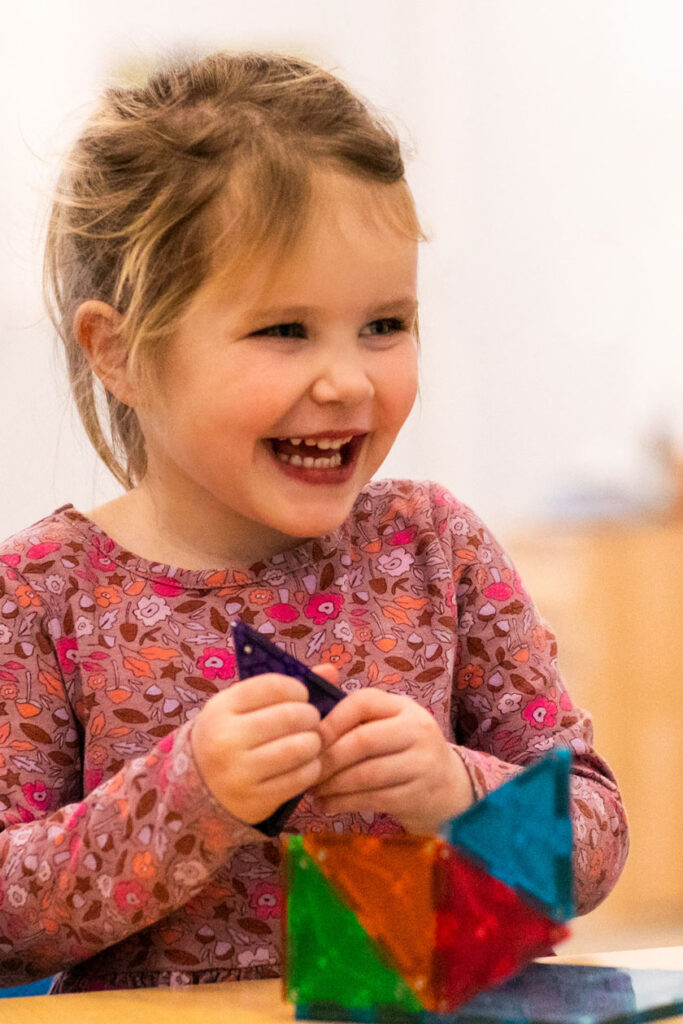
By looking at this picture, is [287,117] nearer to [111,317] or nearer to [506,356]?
[111,317]

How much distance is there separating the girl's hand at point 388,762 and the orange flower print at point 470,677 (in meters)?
0.18

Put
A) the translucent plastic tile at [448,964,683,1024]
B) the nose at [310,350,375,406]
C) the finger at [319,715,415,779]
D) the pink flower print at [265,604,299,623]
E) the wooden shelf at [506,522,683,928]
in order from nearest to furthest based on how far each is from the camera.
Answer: the translucent plastic tile at [448,964,683,1024] < the finger at [319,715,415,779] < the nose at [310,350,375,406] < the pink flower print at [265,604,299,623] < the wooden shelf at [506,522,683,928]

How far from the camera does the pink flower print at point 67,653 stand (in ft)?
2.78

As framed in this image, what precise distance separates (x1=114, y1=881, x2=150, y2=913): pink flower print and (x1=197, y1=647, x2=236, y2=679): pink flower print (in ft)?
0.53

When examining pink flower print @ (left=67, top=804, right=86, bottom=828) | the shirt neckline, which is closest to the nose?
the shirt neckline

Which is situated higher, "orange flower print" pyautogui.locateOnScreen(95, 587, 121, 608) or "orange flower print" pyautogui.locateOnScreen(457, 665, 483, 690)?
"orange flower print" pyautogui.locateOnScreen(95, 587, 121, 608)

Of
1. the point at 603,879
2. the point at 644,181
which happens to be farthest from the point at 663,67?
the point at 603,879

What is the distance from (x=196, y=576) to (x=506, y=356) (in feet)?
6.45

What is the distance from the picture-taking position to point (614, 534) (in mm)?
2457

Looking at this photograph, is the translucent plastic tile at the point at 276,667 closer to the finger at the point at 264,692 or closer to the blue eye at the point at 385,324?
the finger at the point at 264,692

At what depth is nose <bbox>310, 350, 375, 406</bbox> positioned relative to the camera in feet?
2.53

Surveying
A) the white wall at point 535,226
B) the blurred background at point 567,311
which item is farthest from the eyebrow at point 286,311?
the white wall at point 535,226

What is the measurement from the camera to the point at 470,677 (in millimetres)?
909

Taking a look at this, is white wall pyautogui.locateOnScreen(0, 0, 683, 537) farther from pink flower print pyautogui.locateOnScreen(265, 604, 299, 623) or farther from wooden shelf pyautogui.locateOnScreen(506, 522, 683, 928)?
pink flower print pyautogui.locateOnScreen(265, 604, 299, 623)
